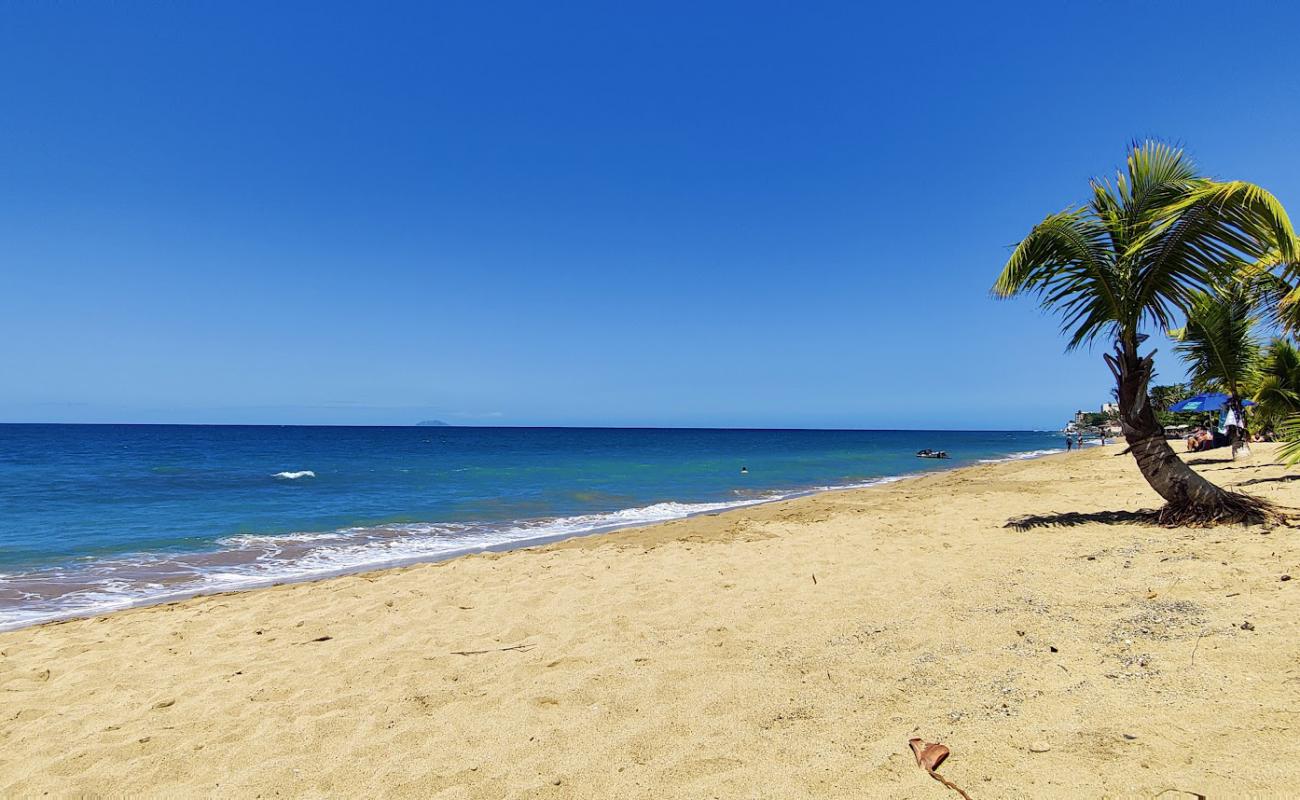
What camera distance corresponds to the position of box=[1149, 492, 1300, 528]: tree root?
6707mm

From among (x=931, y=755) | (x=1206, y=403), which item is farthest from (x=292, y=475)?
(x=1206, y=403)

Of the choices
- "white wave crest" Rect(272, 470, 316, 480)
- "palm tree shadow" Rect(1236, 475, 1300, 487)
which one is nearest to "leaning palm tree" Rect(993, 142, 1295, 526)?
"palm tree shadow" Rect(1236, 475, 1300, 487)

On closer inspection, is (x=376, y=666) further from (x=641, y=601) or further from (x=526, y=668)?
(x=641, y=601)

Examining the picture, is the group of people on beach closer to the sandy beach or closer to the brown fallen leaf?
the sandy beach

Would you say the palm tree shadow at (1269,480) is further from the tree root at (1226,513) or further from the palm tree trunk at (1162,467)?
the palm tree trunk at (1162,467)

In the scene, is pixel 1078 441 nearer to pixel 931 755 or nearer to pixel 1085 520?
pixel 1085 520

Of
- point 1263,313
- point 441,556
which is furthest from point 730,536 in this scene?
point 1263,313

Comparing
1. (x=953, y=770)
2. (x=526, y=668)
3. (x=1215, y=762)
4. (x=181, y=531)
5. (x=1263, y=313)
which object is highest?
(x=1263, y=313)

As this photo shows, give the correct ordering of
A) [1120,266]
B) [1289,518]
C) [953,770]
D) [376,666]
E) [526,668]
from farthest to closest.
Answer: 1. [1120,266]
2. [1289,518]
3. [376,666]
4. [526,668]
5. [953,770]

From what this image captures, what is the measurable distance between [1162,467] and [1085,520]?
120cm

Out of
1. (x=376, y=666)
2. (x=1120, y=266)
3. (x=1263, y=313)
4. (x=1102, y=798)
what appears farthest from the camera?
(x=1263, y=313)

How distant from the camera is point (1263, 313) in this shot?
30.4ft

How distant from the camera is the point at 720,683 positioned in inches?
152

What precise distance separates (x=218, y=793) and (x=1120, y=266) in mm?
9897
